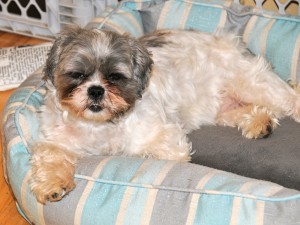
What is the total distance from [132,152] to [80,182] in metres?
0.47

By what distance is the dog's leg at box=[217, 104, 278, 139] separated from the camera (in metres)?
3.61

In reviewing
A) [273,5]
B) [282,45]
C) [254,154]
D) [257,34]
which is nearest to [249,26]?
[257,34]

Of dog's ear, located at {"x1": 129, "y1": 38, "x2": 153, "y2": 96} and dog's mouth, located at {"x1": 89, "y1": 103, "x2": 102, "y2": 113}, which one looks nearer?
dog's mouth, located at {"x1": 89, "y1": 103, "x2": 102, "y2": 113}

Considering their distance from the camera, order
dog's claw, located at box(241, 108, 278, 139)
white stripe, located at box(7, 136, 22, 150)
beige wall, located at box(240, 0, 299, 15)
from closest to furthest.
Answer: white stripe, located at box(7, 136, 22, 150), dog's claw, located at box(241, 108, 278, 139), beige wall, located at box(240, 0, 299, 15)

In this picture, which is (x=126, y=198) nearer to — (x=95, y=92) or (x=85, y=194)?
(x=85, y=194)

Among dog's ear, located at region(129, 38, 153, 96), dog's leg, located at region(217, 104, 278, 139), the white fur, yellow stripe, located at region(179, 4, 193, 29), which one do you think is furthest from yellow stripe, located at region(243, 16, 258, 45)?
dog's ear, located at region(129, 38, 153, 96)

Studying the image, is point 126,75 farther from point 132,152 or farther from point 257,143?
point 257,143

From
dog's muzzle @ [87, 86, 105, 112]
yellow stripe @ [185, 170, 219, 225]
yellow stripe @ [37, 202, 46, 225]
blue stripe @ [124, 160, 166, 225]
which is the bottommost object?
yellow stripe @ [37, 202, 46, 225]

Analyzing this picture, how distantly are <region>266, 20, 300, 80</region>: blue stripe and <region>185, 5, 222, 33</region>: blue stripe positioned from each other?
17.0 inches

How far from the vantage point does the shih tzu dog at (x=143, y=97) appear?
2.95m

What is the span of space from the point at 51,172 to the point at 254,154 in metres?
1.26

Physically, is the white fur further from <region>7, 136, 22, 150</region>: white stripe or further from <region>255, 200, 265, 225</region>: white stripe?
<region>255, 200, 265, 225</region>: white stripe

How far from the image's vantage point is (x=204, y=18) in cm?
432

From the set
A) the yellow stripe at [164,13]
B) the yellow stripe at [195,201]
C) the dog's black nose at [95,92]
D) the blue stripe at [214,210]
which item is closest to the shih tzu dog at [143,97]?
the dog's black nose at [95,92]
